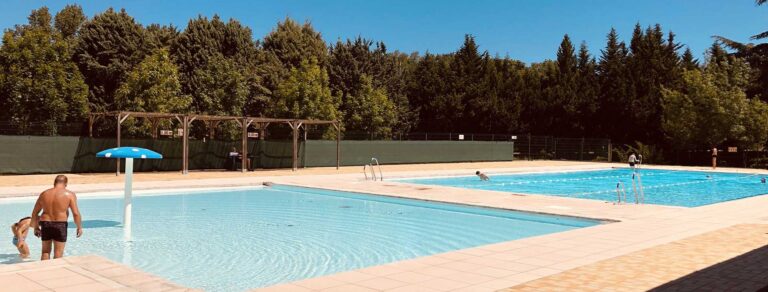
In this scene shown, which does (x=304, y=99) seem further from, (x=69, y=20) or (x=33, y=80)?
(x=69, y=20)

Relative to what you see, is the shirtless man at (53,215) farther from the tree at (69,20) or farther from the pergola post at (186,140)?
the tree at (69,20)

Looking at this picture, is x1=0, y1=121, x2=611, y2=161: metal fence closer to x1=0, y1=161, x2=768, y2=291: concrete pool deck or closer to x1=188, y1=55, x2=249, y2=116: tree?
x1=188, y1=55, x2=249, y2=116: tree

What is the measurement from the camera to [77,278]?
6434 mm

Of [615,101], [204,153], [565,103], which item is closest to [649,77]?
[615,101]

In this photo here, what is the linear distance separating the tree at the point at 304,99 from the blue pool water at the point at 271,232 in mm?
22086

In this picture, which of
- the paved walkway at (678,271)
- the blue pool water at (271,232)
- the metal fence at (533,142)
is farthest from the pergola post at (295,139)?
the paved walkway at (678,271)

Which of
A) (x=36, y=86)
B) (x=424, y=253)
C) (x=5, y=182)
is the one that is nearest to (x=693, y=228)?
A: (x=424, y=253)

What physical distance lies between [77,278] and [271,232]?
19.8 feet

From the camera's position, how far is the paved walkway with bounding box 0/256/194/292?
19.7ft

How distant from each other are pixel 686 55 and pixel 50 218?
60.4 m

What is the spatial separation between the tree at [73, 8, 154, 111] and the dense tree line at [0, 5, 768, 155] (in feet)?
Result: 0.29

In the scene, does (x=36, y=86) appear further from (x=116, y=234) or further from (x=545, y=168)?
(x=545, y=168)

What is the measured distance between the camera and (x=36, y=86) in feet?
105

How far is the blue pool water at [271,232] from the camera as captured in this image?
29.7ft
